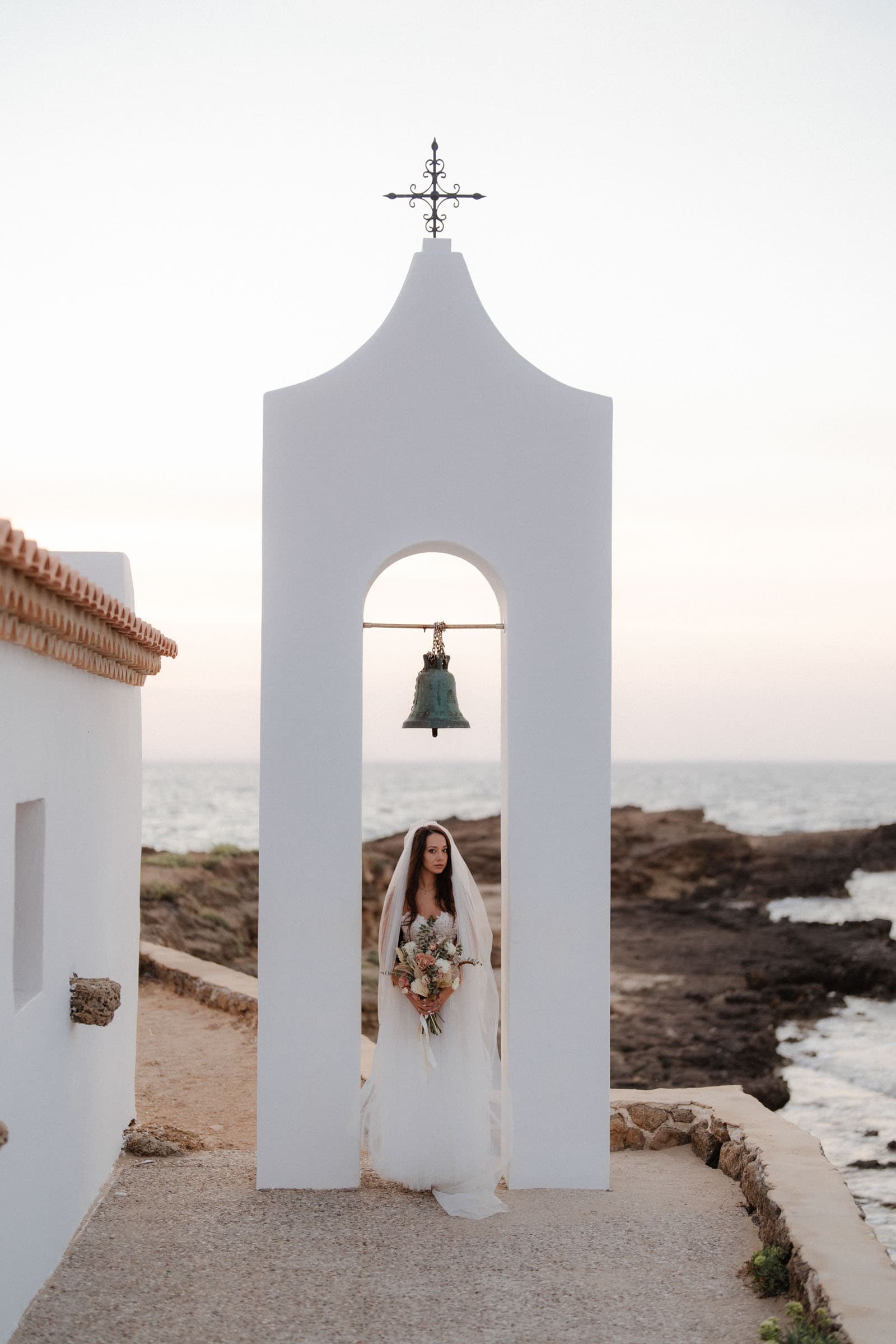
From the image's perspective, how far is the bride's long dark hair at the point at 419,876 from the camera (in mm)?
6914

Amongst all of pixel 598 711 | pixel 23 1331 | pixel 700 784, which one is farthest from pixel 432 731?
pixel 700 784

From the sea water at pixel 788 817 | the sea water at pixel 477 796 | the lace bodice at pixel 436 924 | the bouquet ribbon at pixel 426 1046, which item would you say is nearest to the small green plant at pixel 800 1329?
the bouquet ribbon at pixel 426 1046

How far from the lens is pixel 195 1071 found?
10.1 meters

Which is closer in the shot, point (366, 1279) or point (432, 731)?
point (366, 1279)

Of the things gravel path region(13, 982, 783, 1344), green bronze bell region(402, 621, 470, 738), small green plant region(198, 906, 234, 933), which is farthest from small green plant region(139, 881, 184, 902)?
green bronze bell region(402, 621, 470, 738)

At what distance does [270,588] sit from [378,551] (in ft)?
2.15

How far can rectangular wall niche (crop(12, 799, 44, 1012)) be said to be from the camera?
5664 millimetres

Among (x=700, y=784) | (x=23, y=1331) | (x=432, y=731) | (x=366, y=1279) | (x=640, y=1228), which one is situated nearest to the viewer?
(x=23, y=1331)

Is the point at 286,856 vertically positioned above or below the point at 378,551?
below

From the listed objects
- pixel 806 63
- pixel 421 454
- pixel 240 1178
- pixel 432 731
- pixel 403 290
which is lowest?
pixel 240 1178

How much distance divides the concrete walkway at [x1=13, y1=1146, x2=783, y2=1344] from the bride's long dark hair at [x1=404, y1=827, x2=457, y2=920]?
64.1 inches

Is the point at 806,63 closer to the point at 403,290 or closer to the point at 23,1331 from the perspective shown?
the point at 403,290

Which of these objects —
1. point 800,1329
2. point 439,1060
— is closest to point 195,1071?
point 439,1060

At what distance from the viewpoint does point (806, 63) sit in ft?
30.8
